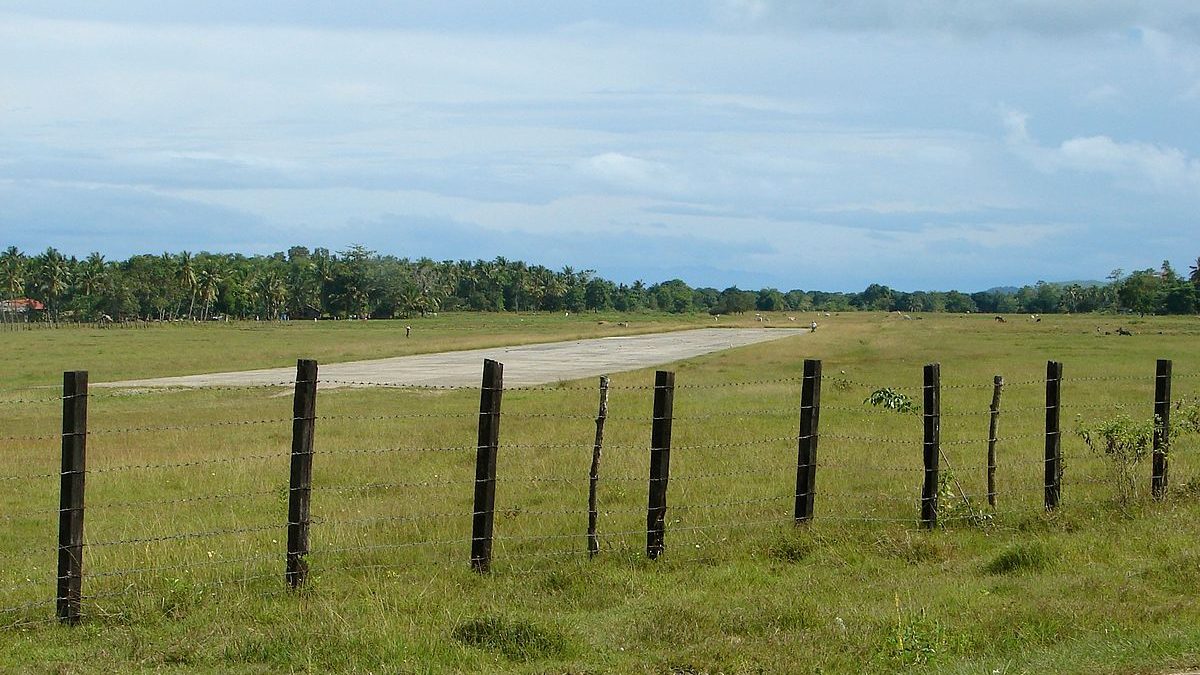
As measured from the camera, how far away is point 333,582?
970 cm

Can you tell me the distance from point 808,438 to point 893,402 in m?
16.2

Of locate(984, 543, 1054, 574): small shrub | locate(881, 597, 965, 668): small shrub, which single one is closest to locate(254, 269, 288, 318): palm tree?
locate(984, 543, 1054, 574): small shrub

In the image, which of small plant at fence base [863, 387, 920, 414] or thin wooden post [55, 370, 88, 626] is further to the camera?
small plant at fence base [863, 387, 920, 414]

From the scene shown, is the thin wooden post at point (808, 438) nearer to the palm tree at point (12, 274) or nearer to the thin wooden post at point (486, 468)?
the thin wooden post at point (486, 468)

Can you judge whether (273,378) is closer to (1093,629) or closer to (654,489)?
(654,489)

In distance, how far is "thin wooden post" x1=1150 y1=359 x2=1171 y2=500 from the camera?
42.9 feet

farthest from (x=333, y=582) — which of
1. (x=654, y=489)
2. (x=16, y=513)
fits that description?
(x=16, y=513)

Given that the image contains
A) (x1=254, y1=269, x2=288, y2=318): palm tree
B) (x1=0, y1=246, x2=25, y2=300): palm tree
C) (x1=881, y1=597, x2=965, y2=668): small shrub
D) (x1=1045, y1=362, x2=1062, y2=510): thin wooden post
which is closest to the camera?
(x1=881, y1=597, x2=965, y2=668): small shrub

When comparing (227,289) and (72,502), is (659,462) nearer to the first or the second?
(72,502)

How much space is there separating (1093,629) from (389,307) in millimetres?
169110

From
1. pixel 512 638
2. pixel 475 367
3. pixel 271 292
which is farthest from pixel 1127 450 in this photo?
pixel 271 292

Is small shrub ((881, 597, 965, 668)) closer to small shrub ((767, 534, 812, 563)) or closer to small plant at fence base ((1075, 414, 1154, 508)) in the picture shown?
small shrub ((767, 534, 812, 563))

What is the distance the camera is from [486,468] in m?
9.86

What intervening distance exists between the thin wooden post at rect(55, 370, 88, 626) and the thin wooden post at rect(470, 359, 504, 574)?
2.98 metres
